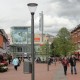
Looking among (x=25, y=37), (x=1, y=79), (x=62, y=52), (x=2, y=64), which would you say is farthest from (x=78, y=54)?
(x=1, y=79)

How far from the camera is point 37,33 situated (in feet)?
633

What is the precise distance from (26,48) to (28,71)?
557ft

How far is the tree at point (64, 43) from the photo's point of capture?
124m

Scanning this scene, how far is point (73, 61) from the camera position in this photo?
3531 centimetres

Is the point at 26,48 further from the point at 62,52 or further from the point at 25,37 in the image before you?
the point at 62,52

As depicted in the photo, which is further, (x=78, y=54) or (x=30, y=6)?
(x=78, y=54)

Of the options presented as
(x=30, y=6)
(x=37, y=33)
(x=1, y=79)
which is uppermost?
(x=37, y=33)

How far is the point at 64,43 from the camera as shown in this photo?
408 ft

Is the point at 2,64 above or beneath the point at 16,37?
beneath

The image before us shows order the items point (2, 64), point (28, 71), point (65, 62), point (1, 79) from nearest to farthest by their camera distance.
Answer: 1. point (28, 71)
2. point (1, 79)
3. point (65, 62)
4. point (2, 64)

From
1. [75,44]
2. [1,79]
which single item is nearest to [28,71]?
[1,79]

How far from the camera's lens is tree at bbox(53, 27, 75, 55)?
124 meters

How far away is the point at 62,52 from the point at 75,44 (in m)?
8.89

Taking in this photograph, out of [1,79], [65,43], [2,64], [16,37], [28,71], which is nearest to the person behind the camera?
[28,71]
